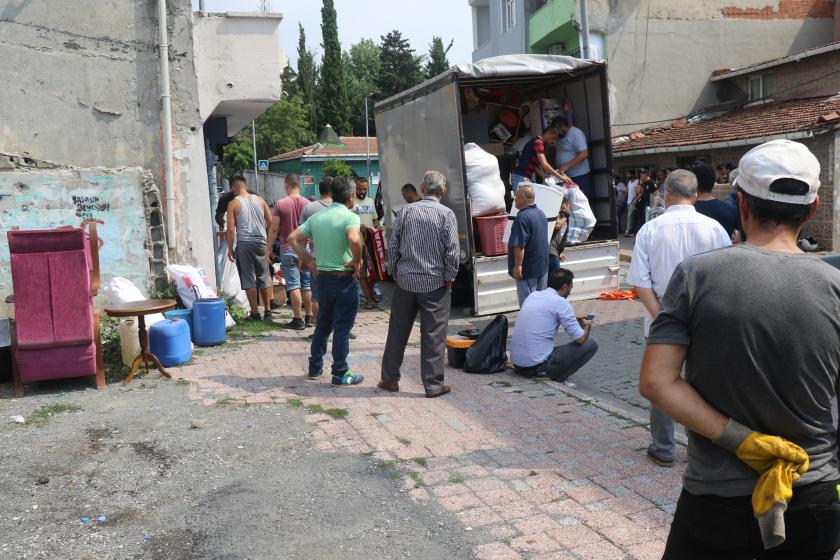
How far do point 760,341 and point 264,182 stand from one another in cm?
4346

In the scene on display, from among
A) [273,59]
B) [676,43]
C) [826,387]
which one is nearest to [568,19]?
[676,43]

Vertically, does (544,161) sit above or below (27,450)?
above

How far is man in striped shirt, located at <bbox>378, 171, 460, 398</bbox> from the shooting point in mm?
6324

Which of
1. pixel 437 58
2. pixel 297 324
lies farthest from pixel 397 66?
pixel 297 324

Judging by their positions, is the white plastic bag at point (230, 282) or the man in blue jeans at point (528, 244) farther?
the white plastic bag at point (230, 282)

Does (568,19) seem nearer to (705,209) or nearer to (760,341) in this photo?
(705,209)

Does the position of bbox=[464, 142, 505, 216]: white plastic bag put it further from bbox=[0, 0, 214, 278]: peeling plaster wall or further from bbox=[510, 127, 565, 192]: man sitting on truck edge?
bbox=[0, 0, 214, 278]: peeling plaster wall

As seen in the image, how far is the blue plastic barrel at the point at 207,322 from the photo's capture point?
27.2 ft

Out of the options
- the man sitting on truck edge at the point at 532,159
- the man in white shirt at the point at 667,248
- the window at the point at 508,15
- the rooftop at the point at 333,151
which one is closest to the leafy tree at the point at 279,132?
the rooftop at the point at 333,151

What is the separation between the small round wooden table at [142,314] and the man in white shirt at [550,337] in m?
3.22

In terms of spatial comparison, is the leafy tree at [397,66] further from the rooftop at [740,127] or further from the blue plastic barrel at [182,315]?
the blue plastic barrel at [182,315]

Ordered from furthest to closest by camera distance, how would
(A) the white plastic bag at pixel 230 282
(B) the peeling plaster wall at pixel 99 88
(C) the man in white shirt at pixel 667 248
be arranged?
1. (A) the white plastic bag at pixel 230 282
2. (B) the peeling plaster wall at pixel 99 88
3. (C) the man in white shirt at pixel 667 248

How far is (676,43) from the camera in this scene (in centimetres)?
2250

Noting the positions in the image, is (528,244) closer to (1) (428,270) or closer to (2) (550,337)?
(2) (550,337)
